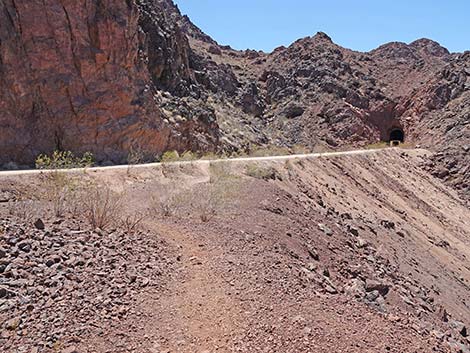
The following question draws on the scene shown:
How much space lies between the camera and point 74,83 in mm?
23312

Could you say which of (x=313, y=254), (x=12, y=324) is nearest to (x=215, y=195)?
(x=313, y=254)

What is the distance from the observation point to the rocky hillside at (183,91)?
872 inches

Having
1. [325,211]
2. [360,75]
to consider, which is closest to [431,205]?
[325,211]

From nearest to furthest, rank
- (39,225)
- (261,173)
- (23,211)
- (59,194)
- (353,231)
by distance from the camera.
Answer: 1. (39,225)
2. (23,211)
3. (59,194)
4. (353,231)
5. (261,173)

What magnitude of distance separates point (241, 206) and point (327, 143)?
36108 millimetres

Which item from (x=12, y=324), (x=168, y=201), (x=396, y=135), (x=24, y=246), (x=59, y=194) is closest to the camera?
(x=12, y=324)

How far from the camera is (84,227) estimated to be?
793cm

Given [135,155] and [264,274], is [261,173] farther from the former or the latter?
[264,274]

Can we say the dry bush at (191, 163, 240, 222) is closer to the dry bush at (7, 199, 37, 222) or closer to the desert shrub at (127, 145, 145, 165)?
the dry bush at (7, 199, 37, 222)

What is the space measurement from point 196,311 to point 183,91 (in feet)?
90.4

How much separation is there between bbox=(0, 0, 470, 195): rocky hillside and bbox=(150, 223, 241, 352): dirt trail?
1580 cm

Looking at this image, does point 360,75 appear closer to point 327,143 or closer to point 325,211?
point 327,143

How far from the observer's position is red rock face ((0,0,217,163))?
21.4 meters

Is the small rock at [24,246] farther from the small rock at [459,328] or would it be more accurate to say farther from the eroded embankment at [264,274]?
the small rock at [459,328]
